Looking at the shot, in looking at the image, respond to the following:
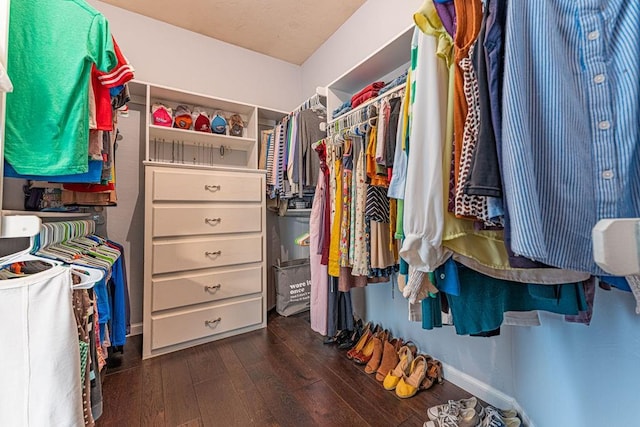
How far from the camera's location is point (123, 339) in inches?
61.4

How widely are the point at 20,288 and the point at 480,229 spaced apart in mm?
1091

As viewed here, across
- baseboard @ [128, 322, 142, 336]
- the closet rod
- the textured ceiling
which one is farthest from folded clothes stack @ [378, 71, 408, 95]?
baseboard @ [128, 322, 142, 336]

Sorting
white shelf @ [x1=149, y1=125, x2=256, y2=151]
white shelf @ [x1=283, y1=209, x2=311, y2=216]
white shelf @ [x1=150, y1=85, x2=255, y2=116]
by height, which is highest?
white shelf @ [x1=150, y1=85, x2=255, y2=116]

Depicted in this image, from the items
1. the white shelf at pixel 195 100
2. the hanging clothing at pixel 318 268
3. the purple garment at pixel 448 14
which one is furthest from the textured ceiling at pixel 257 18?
the purple garment at pixel 448 14

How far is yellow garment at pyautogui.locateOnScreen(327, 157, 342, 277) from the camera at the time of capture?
1.53 metres

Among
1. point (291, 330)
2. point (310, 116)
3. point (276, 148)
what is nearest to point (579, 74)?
point (310, 116)

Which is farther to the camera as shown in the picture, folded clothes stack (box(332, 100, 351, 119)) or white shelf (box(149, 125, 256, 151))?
A: white shelf (box(149, 125, 256, 151))

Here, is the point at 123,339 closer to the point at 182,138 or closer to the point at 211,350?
the point at 211,350

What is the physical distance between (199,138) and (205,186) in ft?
1.72

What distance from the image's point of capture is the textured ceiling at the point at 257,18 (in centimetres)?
205

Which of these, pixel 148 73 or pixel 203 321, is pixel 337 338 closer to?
pixel 203 321

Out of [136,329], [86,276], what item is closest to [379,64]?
[86,276]

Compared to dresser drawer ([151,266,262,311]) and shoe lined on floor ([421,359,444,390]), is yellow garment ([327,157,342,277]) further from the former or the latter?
dresser drawer ([151,266,262,311])

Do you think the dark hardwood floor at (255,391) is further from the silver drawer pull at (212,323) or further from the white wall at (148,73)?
the white wall at (148,73)
